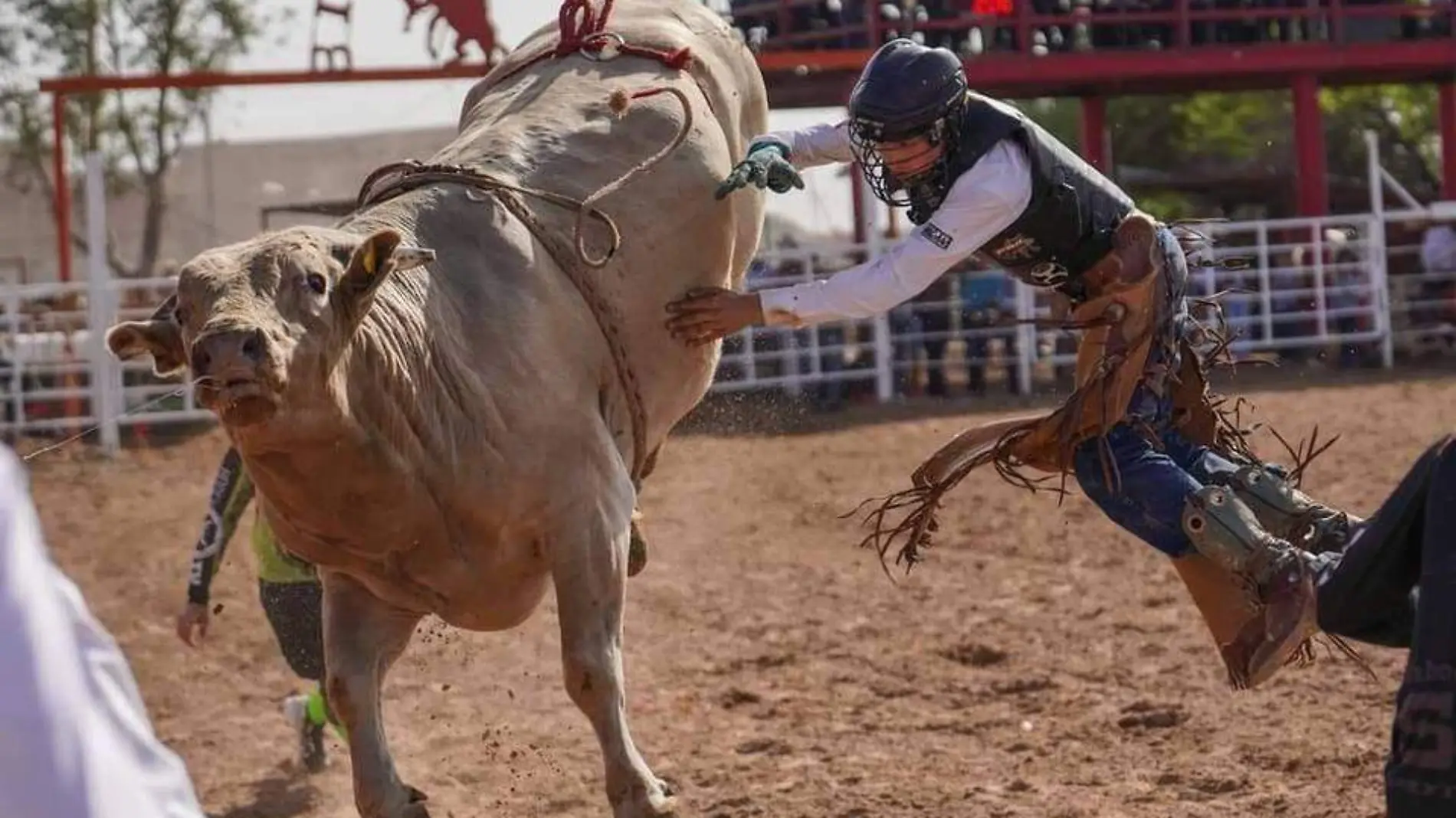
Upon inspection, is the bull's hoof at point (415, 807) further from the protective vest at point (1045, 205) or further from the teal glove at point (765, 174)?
the protective vest at point (1045, 205)

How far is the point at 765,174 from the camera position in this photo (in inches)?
205

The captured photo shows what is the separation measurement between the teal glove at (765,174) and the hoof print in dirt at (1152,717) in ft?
7.23

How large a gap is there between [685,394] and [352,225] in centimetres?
120

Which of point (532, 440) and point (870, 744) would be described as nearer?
point (532, 440)

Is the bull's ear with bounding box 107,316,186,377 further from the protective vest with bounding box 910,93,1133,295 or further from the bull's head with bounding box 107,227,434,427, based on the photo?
the protective vest with bounding box 910,93,1133,295

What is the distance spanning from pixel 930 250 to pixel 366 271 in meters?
1.27

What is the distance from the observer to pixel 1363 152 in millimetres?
36281

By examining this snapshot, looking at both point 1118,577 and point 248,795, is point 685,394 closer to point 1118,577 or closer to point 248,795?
point 248,795

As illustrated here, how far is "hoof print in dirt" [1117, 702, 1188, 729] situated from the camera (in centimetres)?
647

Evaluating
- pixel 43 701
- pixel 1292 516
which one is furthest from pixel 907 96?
pixel 43 701

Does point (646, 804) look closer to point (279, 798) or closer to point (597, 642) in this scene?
point (597, 642)

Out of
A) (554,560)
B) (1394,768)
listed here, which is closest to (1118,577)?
(554,560)

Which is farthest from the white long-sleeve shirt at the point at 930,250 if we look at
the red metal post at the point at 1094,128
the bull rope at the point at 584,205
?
the red metal post at the point at 1094,128

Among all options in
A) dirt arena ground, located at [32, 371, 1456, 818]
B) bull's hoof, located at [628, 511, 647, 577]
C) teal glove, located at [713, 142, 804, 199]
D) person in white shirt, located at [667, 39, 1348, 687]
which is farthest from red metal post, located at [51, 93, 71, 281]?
person in white shirt, located at [667, 39, 1348, 687]
